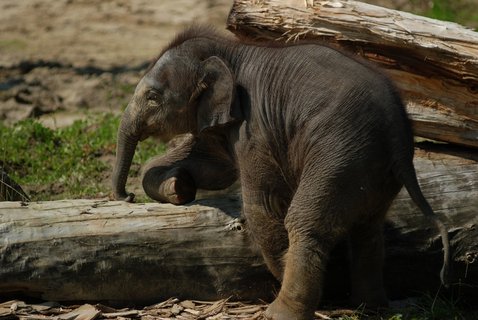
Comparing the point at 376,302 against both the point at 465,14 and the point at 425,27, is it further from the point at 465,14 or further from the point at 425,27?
the point at 465,14

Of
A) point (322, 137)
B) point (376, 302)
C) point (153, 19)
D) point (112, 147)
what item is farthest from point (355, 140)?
point (153, 19)

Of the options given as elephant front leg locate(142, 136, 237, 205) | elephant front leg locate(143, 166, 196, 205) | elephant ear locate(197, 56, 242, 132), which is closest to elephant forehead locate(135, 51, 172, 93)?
elephant ear locate(197, 56, 242, 132)

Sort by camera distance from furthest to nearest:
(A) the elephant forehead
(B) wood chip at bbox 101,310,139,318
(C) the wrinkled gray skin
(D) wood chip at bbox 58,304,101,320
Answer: (A) the elephant forehead → (B) wood chip at bbox 101,310,139,318 → (D) wood chip at bbox 58,304,101,320 → (C) the wrinkled gray skin

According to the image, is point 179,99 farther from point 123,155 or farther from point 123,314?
point 123,314

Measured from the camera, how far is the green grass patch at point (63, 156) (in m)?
9.62

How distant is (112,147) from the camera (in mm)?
10664

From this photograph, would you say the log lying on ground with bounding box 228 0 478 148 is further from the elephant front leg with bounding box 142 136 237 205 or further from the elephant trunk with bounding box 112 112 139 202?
the elephant trunk with bounding box 112 112 139 202

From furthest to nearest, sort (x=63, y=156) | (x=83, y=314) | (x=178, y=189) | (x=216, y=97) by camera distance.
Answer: (x=63, y=156) < (x=178, y=189) < (x=216, y=97) < (x=83, y=314)

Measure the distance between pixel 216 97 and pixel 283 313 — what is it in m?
1.56

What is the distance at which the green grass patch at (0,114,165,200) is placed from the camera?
9.62 m

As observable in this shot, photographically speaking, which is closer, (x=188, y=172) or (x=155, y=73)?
(x=155, y=73)

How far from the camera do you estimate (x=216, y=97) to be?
272 inches

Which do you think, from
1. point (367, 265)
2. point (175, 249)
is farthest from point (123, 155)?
point (367, 265)

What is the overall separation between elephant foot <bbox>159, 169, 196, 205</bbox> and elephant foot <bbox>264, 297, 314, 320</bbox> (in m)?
1.13
